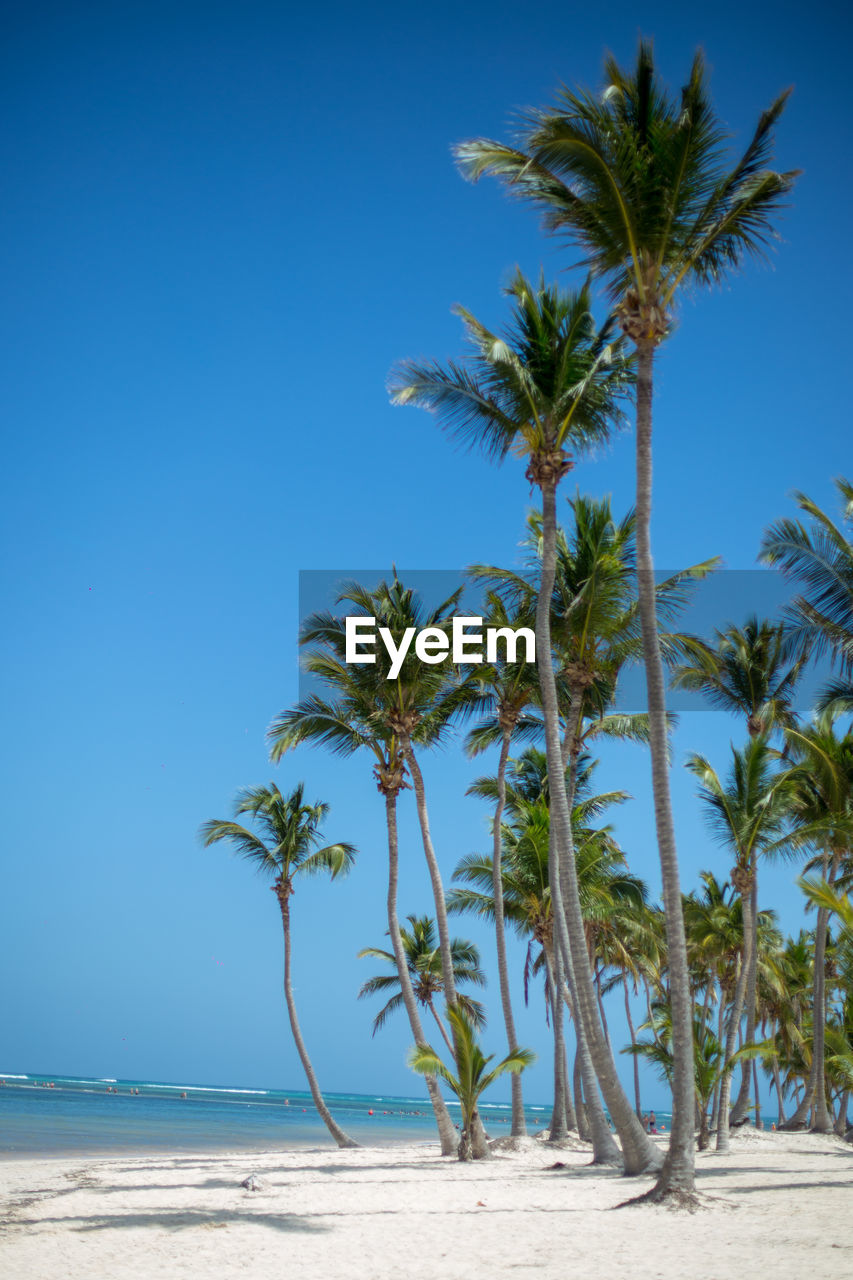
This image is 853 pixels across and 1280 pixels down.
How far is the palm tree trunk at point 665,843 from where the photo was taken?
29.4 feet

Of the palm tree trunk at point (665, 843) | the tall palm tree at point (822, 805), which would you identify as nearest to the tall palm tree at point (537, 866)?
the tall palm tree at point (822, 805)

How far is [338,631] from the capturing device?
56.6 feet

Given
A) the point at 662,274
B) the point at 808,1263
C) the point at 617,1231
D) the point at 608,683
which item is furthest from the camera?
the point at 608,683

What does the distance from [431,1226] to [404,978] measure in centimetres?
782

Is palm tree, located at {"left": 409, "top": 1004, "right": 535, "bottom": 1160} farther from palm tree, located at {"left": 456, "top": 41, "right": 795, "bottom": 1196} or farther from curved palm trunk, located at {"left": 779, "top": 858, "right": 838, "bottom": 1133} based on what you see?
curved palm trunk, located at {"left": 779, "top": 858, "right": 838, "bottom": 1133}

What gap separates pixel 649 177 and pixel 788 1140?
19557 millimetres

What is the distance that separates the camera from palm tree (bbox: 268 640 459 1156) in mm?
16484

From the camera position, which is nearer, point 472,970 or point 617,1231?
point 617,1231

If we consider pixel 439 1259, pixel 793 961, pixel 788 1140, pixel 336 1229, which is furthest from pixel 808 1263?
pixel 793 961

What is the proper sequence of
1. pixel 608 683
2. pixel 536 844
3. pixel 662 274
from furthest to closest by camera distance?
pixel 536 844 → pixel 608 683 → pixel 662 274

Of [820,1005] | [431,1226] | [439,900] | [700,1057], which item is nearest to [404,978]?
[439,900]

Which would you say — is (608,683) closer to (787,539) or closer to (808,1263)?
(787,539)

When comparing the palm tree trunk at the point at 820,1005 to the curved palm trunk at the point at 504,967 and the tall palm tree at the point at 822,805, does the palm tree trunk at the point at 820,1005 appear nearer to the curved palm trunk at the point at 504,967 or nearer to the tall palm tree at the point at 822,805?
the tall palm tree at the point at 822,805

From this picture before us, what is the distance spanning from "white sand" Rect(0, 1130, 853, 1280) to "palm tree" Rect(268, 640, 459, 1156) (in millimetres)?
2980
